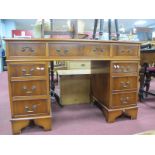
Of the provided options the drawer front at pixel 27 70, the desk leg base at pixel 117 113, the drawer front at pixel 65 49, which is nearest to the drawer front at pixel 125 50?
the drawer front at pixel 65 49

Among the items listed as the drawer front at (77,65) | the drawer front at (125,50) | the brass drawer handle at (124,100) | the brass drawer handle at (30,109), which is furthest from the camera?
the drawer front at (77,65)

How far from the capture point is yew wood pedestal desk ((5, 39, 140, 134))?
4.31 feet

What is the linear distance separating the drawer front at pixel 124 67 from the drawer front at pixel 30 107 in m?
0.70

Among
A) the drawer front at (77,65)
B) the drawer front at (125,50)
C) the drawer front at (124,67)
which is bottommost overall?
the drawer front at (77,65)

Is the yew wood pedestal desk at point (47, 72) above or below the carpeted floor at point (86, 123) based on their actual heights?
above

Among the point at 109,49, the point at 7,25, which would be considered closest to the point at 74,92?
the point at 109,49

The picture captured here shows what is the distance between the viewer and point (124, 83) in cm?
159

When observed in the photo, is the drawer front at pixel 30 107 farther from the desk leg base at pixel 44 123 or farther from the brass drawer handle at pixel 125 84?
the brass drawer handle at pixel 125 84

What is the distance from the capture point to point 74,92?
2203mm

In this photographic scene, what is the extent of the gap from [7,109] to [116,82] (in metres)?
1.36

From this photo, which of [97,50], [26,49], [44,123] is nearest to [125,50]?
[97,50]

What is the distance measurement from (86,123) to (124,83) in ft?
1.78

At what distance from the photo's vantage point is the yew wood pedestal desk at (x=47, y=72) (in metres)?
1.31
